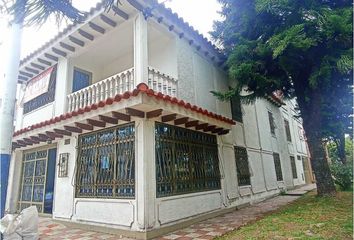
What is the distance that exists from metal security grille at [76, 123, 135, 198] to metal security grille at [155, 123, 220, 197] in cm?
73

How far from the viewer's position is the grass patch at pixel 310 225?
4.77 meters

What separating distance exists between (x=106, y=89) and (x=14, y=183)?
6491 millimetres

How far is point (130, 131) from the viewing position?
6574 millimetres

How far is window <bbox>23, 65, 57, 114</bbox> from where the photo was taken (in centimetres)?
941

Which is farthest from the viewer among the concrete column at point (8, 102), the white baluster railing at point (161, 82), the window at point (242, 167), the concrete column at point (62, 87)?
the window at point (242, 167)

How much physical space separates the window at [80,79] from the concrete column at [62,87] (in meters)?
0.37

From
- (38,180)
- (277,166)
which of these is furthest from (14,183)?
(277,166)

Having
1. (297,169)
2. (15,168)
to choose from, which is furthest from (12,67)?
(297,169)

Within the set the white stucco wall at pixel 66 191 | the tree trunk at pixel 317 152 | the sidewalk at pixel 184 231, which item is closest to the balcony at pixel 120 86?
the white stucco wall at pixel 66 191

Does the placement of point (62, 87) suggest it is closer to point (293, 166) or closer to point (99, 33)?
point (99, 33)

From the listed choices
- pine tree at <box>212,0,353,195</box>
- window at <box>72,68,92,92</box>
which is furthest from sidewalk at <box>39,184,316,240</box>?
window at <box>72,68,92,92</box>

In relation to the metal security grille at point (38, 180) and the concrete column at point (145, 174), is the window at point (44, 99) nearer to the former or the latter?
the metal security grille at point (38, 180)

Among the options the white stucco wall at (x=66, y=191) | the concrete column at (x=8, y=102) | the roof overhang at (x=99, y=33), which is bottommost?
the white stucco wall at (x=66, y=191)

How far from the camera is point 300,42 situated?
6.17 meters
